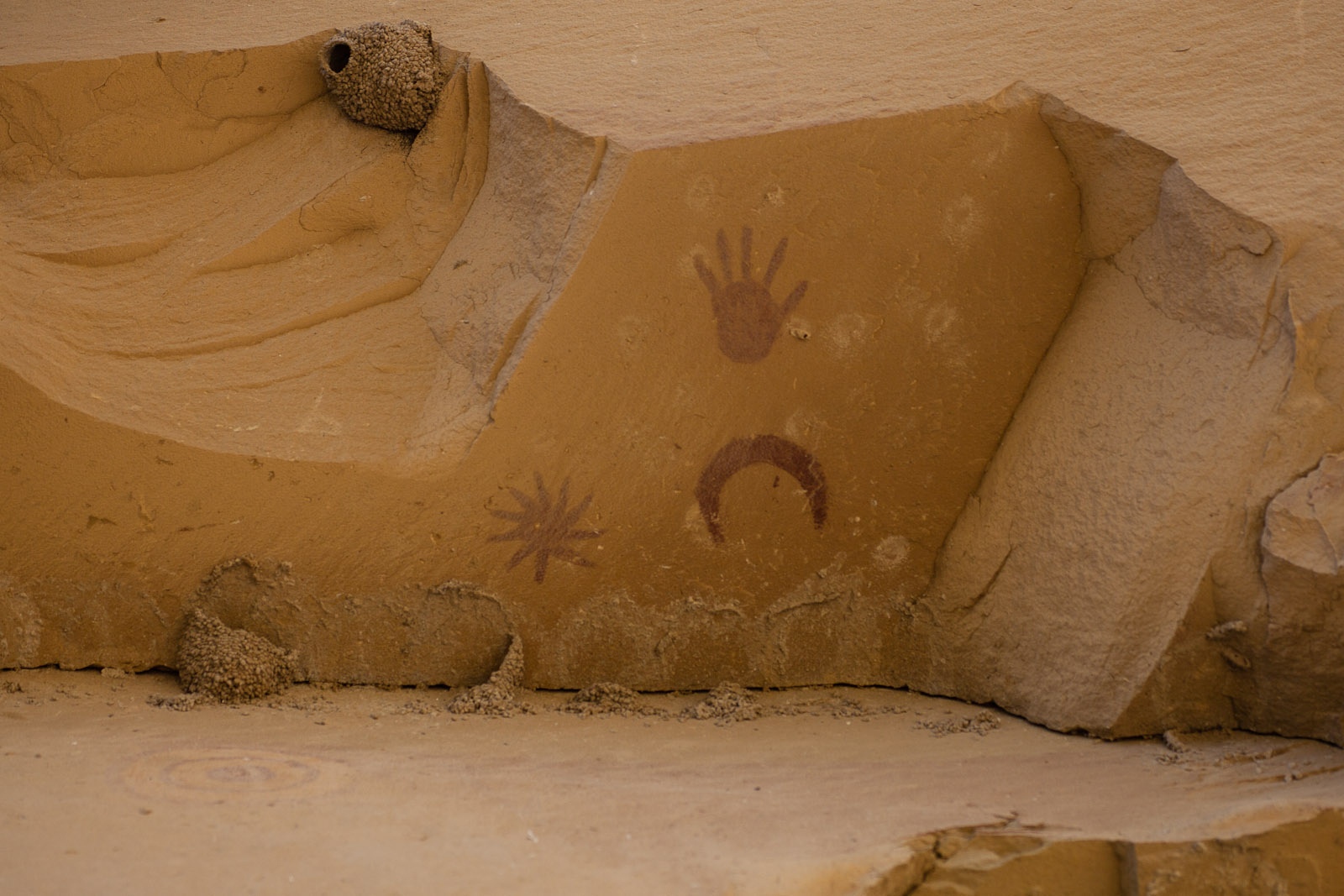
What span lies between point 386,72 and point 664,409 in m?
1.19

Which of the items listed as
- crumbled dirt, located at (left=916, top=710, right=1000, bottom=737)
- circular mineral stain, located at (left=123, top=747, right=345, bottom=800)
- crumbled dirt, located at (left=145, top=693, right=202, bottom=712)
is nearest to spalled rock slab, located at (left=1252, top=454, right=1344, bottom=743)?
crumbled dirt, located at (left=916, top=710, right=1000, bottom=737)

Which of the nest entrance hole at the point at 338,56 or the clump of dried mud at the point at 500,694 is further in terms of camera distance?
the nest entrance hole at the point at 338,56

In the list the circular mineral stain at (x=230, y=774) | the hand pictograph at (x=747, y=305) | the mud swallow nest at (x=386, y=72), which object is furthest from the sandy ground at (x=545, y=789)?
the mud swallow nest at (x=386, y=72)

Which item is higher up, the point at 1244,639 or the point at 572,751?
the point at 1244,639

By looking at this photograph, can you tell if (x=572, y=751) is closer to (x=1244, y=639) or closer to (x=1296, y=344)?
(x=1244, y=639)

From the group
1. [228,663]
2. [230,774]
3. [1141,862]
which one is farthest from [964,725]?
[228,663]

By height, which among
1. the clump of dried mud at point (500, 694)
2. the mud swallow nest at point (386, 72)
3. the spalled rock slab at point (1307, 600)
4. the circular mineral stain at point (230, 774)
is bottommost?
the clump of dried mud at point (500, 694)

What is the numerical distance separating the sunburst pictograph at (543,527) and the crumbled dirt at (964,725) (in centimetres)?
93

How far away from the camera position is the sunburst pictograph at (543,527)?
2988mm

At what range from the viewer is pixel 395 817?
224 centimetres

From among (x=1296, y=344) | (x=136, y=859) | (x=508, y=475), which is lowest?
(x=136, y=859)

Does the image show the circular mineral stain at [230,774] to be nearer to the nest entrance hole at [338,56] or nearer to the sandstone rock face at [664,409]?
the sandstone rock face at [664,409]

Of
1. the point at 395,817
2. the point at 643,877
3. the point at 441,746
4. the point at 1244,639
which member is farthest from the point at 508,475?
the point at 1244,639

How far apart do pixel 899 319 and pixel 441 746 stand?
4.84 feet
